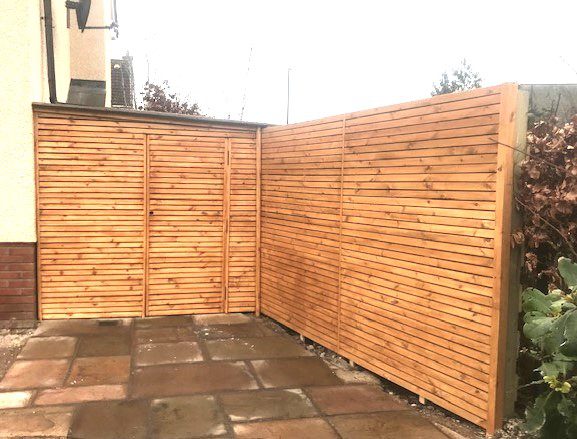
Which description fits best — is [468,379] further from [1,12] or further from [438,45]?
[438,45]

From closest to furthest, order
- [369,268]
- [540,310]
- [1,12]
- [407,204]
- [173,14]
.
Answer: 1. [540,310]
2. [407,204]
3. [369,268]
4. [1,12]
5. [173,14]

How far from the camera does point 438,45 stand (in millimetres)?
34031

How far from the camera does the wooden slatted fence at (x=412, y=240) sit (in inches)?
137

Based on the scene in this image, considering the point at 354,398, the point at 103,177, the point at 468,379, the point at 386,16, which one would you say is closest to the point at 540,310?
the point at 468,379

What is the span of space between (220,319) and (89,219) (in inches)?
81.1

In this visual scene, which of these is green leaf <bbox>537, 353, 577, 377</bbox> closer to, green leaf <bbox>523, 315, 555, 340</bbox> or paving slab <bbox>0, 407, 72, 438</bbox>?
green leaf <bbox>523, 315, 555, 340</bbox>

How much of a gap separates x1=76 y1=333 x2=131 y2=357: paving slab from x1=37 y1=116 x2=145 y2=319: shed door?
76 centimetres

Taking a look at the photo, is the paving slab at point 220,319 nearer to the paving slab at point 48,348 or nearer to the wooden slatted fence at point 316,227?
the wooden slatted fence at point 316,227

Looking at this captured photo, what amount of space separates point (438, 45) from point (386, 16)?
14564mm

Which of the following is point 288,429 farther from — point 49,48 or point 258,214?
point 49,48

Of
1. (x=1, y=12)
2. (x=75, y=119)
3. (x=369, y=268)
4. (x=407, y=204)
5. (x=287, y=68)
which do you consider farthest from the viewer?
(x=287, y=68)

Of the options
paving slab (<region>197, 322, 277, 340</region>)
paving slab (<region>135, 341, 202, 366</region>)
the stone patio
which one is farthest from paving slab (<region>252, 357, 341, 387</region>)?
paving slab (<region>197, 322, 277, 340</region>)

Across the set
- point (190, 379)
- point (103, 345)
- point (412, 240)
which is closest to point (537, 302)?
point (412, 240)

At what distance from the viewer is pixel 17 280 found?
5.83 meters
